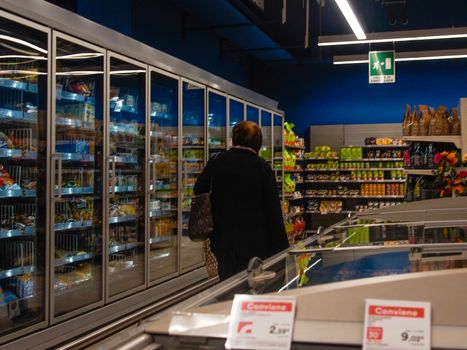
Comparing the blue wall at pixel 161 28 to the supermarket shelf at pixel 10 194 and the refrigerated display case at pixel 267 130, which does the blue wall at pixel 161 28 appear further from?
the supermarket shelf at pixel 10 194

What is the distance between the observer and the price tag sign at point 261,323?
96 cm

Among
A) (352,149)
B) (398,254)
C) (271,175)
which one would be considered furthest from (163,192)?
(352,149)

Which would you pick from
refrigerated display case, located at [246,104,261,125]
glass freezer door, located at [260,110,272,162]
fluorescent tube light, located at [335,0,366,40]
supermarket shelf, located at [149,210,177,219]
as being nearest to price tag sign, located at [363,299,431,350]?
supermarket shelf, located at [149,210,177,219]

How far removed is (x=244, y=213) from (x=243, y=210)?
0.7 inches

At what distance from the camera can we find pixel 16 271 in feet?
12.4

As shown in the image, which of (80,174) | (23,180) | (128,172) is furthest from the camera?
(128,172)

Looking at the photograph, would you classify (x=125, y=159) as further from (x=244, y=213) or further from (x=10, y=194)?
(x=244, y=213)

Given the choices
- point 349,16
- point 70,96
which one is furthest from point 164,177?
point 349,16

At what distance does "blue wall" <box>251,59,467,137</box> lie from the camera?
12719 millimetres

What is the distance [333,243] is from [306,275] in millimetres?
676

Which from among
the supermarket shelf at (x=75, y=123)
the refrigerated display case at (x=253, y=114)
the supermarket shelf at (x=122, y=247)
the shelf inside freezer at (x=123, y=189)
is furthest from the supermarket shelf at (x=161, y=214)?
the refrigerated display case at (x=253, y=114)

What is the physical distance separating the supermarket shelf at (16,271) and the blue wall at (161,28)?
375 centimetres

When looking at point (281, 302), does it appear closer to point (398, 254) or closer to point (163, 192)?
point (398, 254)

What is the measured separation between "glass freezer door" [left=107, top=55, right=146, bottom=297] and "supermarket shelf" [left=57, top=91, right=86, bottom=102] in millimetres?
529
